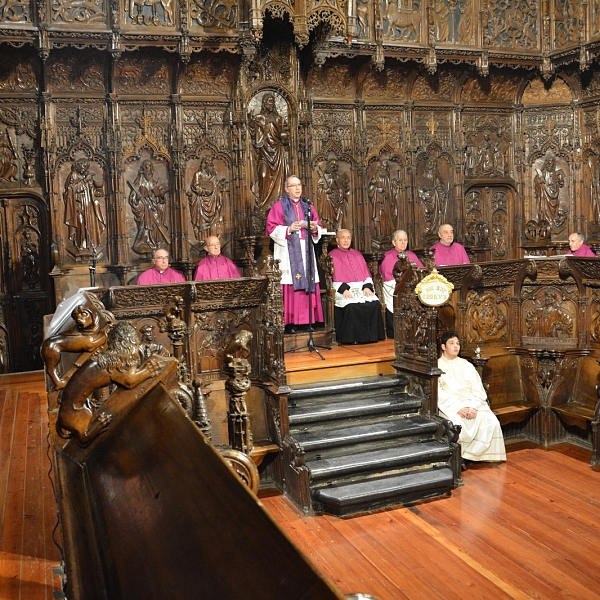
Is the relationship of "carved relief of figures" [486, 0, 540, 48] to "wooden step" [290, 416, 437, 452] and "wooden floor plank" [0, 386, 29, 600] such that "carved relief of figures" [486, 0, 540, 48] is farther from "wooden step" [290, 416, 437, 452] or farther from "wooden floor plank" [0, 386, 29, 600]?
"wooden floor plank" [0, 386, 29, 600]

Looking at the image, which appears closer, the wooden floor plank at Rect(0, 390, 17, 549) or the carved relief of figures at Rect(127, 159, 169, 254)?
the wooden floor plank at Rect(0, 390, 17, 549)

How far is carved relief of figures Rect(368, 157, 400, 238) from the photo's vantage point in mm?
11969

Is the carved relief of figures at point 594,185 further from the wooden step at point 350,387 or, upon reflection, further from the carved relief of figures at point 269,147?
the wooden step at point 350,387

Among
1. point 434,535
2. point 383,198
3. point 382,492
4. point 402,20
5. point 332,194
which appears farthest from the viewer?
point 383,198

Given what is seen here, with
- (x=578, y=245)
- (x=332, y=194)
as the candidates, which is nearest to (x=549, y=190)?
(x=578, y=245)

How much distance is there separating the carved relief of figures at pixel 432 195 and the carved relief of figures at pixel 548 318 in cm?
319

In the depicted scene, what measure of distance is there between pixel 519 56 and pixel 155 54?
5779 mm

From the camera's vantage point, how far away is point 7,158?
10.1m

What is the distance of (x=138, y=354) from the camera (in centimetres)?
345

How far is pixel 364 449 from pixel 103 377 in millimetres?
4832

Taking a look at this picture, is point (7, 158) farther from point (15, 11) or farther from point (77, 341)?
point (77, 341)

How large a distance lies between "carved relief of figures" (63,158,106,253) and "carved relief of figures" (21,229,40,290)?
54 centimetres

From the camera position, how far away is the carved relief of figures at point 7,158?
10062mm

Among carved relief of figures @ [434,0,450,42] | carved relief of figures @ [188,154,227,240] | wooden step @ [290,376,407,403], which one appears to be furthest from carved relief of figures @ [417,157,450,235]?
wooden step @ [290,376,407,403]
